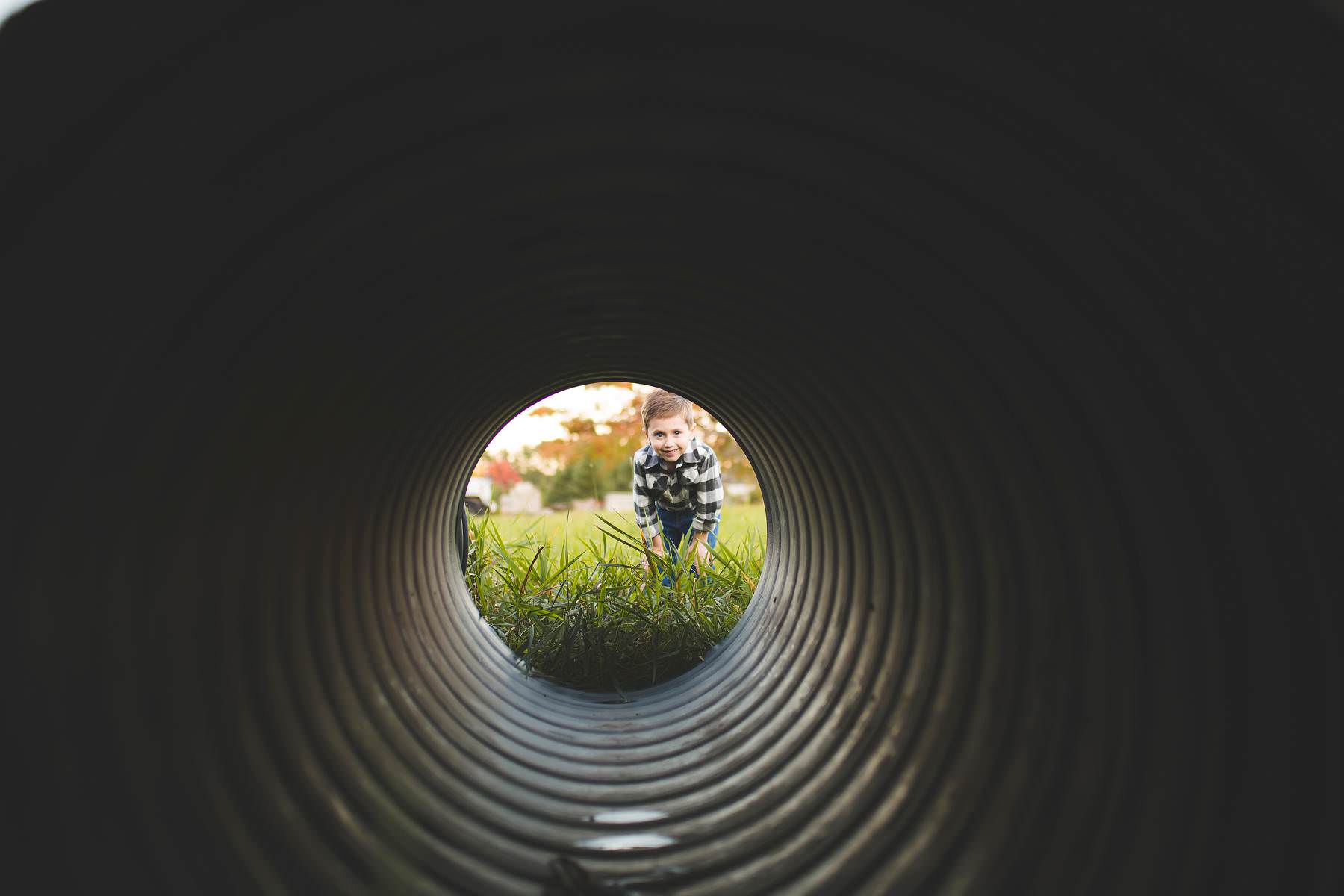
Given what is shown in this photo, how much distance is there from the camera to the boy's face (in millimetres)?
5328

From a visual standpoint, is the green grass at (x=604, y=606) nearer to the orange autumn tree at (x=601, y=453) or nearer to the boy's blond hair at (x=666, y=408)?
the boy's blond hair at (x=666, y=408)

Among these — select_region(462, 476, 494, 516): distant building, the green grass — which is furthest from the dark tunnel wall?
select_region(462, 476, 494, 516): distant building

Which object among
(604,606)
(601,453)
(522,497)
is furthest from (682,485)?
(522,497)

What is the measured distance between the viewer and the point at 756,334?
2348 mm

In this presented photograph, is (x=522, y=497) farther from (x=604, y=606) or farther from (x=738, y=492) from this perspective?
(x=604, y=606)

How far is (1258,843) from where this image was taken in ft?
4.50

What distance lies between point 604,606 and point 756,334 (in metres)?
2.11

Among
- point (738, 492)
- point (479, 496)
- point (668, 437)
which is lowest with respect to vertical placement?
point (668, 437)

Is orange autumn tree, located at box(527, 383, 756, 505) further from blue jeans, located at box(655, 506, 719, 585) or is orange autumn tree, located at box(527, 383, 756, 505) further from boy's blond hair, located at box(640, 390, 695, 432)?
boy's blond hair, located at box(640, 390, 695, 432)

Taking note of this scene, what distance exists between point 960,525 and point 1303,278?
90cm

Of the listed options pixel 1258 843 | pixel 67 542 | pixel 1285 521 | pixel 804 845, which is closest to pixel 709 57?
pixel 1285 521

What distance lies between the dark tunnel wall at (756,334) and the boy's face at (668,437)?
9.90 ft

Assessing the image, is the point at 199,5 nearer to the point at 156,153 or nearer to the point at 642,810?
the point at 156,153

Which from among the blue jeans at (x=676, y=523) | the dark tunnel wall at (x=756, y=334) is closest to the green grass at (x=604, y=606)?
the blue jeans at (x=676, y=523)
